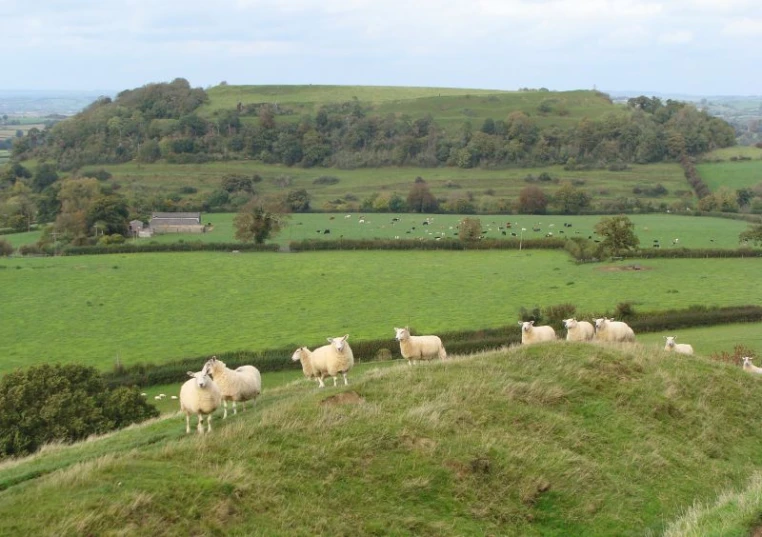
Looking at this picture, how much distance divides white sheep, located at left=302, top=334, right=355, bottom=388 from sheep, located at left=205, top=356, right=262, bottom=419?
2.86 m

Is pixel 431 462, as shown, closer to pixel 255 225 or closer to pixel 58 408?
pixel 58 408

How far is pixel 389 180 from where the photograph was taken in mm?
150250

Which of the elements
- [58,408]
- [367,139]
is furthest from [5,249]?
[367,139]

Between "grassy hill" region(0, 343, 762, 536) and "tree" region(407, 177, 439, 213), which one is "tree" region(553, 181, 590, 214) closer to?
"tree" region(407, 177, 439, 213)

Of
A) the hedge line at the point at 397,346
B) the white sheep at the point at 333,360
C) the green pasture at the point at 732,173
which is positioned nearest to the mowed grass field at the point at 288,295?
the hedge line at the point at 397,346

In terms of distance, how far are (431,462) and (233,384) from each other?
19.4 feet

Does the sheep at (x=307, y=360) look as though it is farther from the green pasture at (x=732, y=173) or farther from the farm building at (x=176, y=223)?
the green pasture at (x=732, y=173)

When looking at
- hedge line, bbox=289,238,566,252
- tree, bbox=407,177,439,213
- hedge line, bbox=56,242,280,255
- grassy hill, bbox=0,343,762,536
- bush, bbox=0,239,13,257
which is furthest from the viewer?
tree, bbox=407,177,439,213

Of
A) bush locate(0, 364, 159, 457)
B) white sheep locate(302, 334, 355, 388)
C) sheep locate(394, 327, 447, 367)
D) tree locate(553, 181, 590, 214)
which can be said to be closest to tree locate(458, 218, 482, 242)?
tree locate(553, 181, 590, 214)

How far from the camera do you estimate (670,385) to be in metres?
24.6

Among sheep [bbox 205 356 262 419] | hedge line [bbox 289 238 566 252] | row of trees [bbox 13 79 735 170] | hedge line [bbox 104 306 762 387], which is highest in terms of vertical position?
sheep [bbox 205 356 262 419]

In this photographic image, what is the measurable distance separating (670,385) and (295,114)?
Answer: 171794 millimetres

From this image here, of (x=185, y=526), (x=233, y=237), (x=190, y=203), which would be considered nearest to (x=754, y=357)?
(x=185, y=526)

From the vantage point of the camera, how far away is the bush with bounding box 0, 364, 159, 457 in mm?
28047
